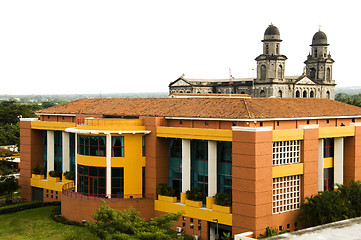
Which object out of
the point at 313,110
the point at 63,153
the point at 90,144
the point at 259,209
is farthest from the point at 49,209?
the point at 313,110

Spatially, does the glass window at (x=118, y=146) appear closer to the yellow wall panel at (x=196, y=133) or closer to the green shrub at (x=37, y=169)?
the yellow wall panel at (x=196, y=133)

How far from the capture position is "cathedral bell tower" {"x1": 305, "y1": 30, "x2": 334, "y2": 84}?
113 m

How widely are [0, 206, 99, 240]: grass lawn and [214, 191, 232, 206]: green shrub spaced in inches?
381

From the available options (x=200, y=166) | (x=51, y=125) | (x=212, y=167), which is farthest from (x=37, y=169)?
(x=212, y=167)

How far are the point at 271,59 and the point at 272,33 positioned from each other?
5.48m

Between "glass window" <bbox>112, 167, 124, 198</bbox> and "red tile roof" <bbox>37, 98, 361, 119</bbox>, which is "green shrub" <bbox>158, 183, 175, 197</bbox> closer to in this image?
"glass window" <bbox>112, 167, 124, 198</bbox>

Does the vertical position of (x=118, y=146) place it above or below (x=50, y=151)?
above

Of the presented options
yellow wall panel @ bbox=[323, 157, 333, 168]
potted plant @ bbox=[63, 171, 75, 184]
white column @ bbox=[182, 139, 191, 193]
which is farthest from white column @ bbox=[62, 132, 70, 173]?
yellow wall panel @ bbox=[323, 157, 333, 168]

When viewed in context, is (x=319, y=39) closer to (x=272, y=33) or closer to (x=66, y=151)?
(x=272, y=33)

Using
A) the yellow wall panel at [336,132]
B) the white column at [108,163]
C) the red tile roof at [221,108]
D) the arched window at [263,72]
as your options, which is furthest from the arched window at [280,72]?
the white column at [108,163]

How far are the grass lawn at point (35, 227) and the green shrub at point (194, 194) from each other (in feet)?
26.5

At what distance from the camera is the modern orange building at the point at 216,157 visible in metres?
34.9

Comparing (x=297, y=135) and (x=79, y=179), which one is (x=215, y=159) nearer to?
(x=297, y=135)

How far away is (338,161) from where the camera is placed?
4231cm
